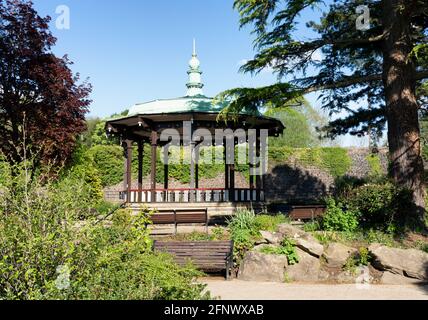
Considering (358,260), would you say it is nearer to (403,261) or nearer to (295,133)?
(403,261)

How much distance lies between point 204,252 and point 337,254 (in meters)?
2.72

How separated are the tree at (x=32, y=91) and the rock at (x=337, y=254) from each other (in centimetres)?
797

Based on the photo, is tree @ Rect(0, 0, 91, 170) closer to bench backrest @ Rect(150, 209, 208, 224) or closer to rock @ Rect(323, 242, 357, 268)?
bench backrest @ Rect(150, 209, 208, 224)

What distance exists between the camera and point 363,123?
14.7 metres

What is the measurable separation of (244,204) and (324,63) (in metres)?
5.54

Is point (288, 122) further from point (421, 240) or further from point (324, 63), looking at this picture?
point (421, 240)

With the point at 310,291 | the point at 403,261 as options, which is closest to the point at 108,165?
the point at 310,291

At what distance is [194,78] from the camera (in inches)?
647

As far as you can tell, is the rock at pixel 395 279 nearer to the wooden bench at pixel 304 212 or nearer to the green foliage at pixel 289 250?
the green foliage at pixel 289 250

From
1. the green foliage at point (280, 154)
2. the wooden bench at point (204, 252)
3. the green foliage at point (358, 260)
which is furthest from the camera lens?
the green foliage at point (280, 154)

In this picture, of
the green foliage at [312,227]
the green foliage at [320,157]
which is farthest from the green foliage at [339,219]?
the green foliage at [320,157]

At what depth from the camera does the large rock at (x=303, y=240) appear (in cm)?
841

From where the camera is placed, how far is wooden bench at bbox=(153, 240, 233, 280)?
27.3 feet
